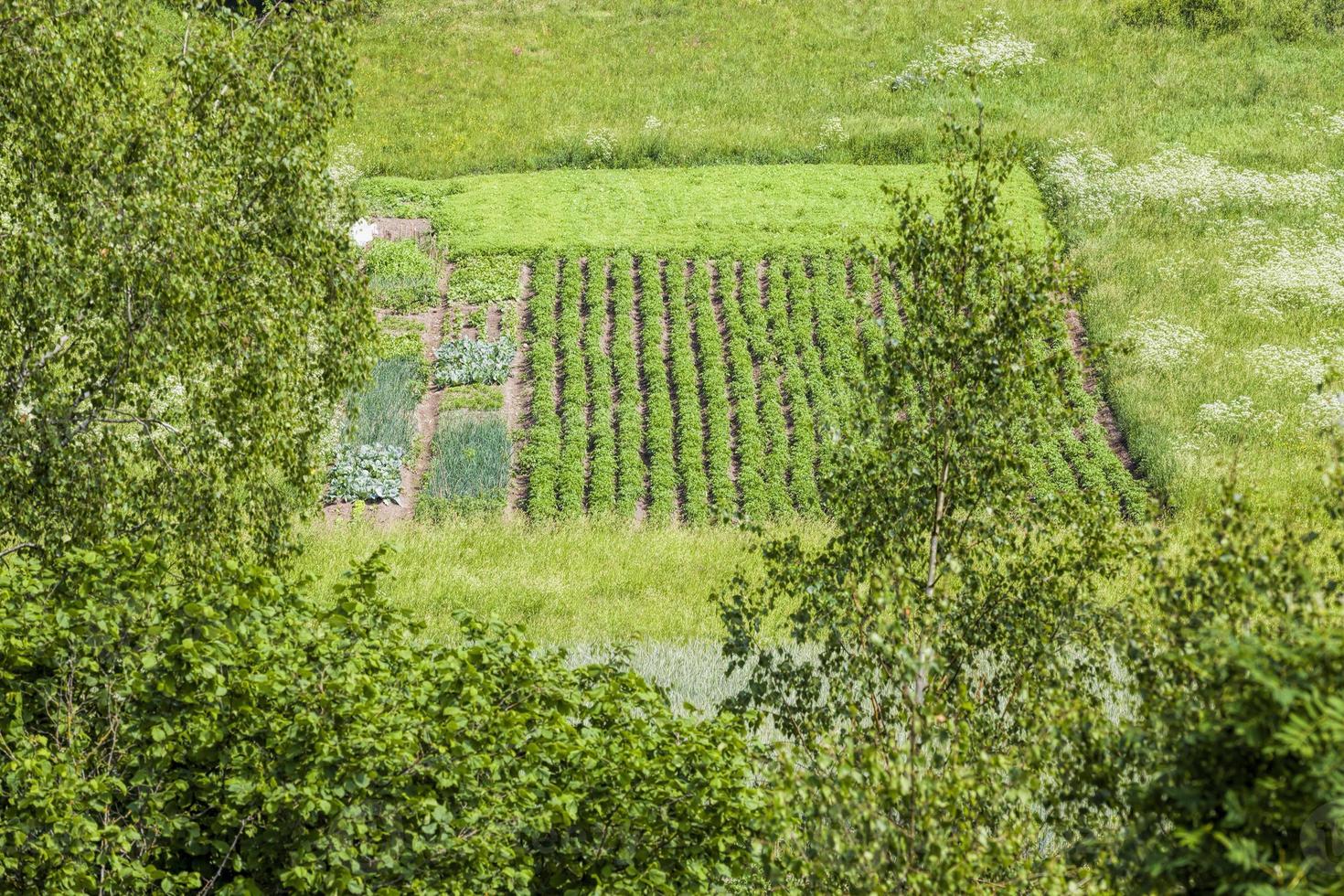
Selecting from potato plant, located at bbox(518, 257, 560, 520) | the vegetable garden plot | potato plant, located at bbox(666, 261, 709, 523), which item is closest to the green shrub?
the vegetable garden plot

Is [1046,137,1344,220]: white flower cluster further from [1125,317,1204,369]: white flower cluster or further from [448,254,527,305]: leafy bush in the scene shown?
[448,254,527,305]: leafy bush

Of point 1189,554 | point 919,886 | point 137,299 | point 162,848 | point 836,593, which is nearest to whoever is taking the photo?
point 919,886

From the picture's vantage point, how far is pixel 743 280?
3014cm

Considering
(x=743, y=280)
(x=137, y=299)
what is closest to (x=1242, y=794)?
(x=137, y=299)

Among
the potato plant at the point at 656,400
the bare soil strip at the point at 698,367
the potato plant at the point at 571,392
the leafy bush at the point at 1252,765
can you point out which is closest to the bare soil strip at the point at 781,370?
the bare soil strip at the point at 698,367

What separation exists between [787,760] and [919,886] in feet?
3.43

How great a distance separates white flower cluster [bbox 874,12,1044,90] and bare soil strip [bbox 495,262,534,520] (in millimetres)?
17206

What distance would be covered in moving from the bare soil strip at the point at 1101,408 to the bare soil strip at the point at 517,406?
10311mm

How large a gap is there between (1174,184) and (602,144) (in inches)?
623

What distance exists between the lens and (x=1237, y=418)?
81.4 ft

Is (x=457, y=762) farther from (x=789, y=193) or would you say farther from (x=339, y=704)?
(x=789, y=193)

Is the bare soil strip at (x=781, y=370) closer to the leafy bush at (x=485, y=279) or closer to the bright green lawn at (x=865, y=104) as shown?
the bright green lawn at (x=865, y=104)

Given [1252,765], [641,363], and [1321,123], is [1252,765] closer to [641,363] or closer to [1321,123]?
[641,363]

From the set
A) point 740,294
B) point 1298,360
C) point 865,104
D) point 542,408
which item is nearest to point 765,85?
point 865,104
